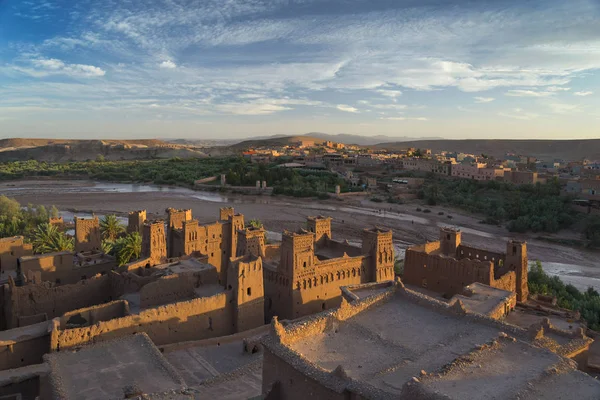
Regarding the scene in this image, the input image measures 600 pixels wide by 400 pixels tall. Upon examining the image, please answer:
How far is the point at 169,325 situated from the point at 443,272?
1076cm

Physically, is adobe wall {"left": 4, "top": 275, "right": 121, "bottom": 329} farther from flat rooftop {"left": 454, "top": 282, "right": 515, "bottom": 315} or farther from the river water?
the river water

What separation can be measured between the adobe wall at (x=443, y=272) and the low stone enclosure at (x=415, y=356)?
541 cm

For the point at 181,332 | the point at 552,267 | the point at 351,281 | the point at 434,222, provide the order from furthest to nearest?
the point at 434,222 < the point at 552,267 < the point at 351,281 < the point at 181,332

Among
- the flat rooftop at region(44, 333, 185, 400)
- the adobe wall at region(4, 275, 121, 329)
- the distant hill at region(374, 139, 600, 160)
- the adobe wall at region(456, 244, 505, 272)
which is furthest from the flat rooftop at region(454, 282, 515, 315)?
the distant hill at region(374, 139, 600, 160)

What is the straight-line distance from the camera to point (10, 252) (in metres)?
20.1

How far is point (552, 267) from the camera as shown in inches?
1414

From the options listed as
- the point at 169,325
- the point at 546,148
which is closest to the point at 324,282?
the point at 169,325

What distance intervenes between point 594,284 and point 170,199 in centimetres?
5066

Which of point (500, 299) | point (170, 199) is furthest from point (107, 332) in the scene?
point (170, 199)

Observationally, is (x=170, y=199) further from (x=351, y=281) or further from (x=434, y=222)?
(x=351, y=281)

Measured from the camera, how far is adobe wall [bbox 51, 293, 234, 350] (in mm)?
12156

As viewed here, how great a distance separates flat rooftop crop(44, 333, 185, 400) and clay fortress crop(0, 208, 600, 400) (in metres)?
0.04

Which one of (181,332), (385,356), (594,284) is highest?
(385,356)

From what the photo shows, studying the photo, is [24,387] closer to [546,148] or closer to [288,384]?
[288,384]
